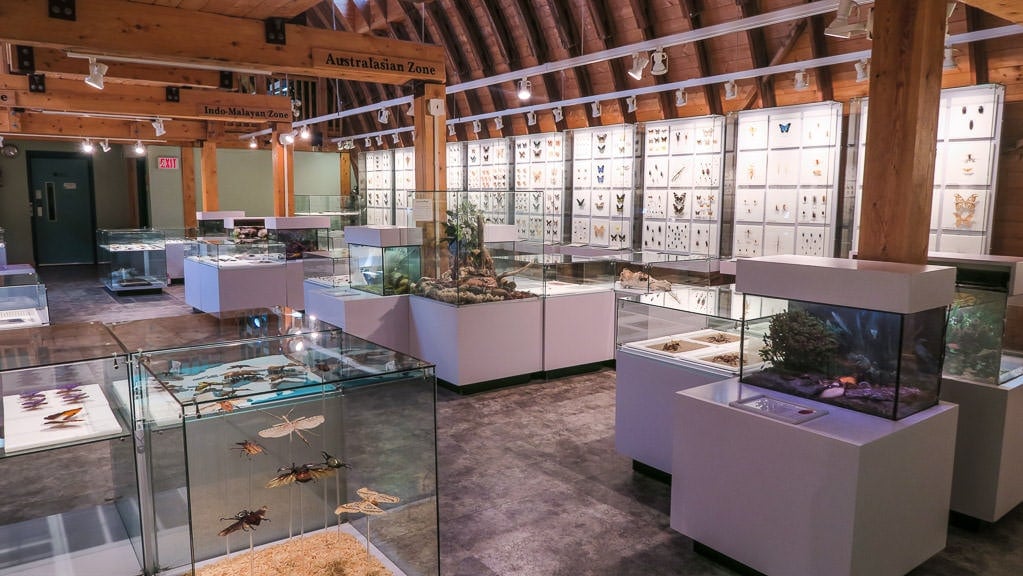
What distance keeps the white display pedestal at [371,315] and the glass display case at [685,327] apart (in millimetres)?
3055

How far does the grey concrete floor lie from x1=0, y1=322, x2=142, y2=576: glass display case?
1.57 m

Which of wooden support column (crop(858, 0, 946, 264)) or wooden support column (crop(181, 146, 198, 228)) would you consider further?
wooden support column (crop(181, 146, 198, 228))

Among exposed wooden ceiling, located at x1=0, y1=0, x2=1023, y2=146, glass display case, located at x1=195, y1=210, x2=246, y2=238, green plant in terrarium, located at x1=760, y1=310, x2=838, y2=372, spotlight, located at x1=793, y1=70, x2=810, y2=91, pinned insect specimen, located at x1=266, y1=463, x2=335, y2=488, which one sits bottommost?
pinned insect specimen, located at x1=266, y1=463, x2=335, y2=488

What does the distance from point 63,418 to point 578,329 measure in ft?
17.4

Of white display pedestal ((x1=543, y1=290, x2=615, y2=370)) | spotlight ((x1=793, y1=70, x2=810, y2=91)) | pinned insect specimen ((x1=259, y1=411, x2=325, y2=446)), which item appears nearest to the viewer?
pinned insect specimen ((x1=259, y1=411, x2=325, y2=446))

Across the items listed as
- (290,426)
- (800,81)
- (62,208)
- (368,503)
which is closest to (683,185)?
(800,81)

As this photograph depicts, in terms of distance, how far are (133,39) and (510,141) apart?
792 centimetres

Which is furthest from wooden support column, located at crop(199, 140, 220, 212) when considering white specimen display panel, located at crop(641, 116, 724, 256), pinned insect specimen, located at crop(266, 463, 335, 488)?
pinned insect specimen, located at crop(266, 463, 335, 488)

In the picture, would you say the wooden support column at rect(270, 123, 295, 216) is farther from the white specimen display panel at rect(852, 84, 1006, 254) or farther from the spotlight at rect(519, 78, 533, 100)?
the white specimen display panel at rect(852, 84, 1006, 254)

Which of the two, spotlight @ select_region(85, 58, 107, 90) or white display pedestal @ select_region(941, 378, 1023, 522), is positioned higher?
spotlight @ select_region(85, 58, 107, 90)

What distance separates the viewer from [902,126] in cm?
360

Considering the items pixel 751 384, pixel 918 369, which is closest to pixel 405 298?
pixel 751 384

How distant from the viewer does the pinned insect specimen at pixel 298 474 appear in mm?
2719

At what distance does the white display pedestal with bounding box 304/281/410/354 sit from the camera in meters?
7.25
